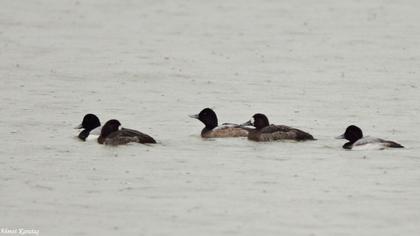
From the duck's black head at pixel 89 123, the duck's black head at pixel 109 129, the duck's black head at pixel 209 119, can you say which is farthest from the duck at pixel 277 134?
the duck's black head at pixel 89 123

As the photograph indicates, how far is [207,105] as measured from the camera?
24.6m

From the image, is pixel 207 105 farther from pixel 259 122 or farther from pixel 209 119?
pixel 259 122

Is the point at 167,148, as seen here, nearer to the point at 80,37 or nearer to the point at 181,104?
the point at 181,104

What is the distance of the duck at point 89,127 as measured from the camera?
20.2 meters

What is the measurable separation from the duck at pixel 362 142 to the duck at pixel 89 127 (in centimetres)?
431

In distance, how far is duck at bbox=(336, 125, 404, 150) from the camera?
19.0 m

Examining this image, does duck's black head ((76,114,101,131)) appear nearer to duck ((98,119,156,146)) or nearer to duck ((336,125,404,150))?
duck ((98,119,156,146))

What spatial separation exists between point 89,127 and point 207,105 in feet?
15.0

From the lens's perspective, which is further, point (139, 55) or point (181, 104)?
point (139, 55)

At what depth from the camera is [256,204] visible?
49.0 ft

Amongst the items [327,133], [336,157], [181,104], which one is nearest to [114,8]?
[181,104]

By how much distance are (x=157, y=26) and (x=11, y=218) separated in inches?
919

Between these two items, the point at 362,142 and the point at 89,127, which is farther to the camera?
the point at 89,127

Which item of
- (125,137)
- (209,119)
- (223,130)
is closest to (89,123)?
(125,137)
